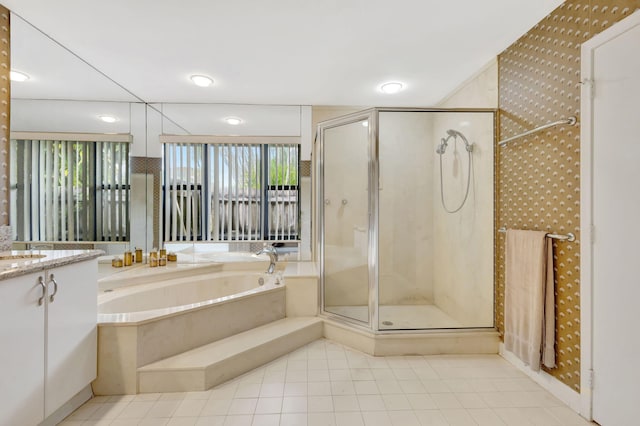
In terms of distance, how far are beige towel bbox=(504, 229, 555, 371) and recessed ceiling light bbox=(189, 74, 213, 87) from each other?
2.80 metres

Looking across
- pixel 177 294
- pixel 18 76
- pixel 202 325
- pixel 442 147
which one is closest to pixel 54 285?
pixel 202 325

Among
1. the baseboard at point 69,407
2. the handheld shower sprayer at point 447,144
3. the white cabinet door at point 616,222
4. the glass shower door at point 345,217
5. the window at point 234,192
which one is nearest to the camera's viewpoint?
the white cabinet door at point 616,222

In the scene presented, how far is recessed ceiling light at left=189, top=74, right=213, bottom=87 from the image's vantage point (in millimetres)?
2580

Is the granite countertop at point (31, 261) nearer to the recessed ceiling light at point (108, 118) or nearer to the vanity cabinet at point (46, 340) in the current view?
the vanity cabinet at point (46, 340)

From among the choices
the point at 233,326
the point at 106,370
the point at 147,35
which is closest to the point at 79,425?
the point at 106,370

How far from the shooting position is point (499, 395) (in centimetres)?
179

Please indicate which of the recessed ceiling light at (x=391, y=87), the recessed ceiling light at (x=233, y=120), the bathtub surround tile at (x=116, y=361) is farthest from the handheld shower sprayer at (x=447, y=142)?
the bathtub surround tile at (x=116, y=361)

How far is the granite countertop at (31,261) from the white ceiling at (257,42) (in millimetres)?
1059

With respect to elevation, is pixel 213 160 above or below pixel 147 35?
below

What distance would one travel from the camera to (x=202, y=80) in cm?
263

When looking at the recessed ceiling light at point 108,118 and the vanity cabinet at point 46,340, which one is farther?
the recessed ceiling light at point 108,118

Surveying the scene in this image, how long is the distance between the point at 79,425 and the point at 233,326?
979 mm

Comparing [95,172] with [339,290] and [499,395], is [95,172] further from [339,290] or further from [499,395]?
[499,395]

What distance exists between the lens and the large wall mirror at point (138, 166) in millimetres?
1982
